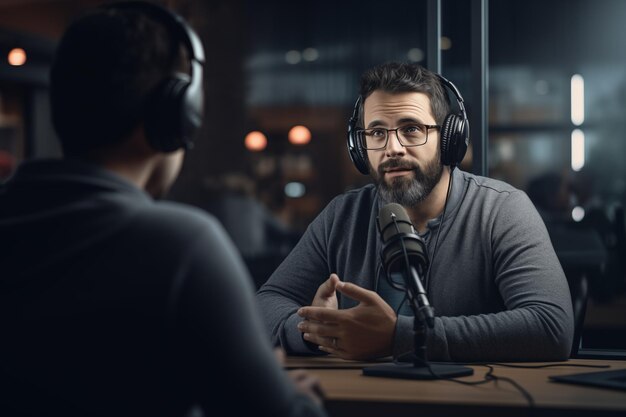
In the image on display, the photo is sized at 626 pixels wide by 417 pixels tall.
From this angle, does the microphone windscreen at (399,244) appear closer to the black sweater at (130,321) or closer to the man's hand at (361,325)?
the man's hand at (361,325)

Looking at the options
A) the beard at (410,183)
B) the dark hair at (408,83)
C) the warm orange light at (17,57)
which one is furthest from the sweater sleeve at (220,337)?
the warm orange light at (17,57)

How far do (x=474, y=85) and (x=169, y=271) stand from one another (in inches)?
67.1

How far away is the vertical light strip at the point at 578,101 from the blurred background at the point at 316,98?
0.02 meters

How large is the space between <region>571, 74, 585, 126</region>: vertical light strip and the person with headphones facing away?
6.48m

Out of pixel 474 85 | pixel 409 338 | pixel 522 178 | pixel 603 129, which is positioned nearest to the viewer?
pixel 409 338

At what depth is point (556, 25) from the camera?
7.73 m

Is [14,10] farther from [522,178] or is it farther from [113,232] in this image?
[113,232]

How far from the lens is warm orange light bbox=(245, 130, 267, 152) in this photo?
8156 millimetres

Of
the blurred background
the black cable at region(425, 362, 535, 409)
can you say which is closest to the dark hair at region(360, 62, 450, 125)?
the black cable at region(425, 362, 535, 409)

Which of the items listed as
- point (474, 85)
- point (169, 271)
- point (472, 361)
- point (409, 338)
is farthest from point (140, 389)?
point (474, 85)

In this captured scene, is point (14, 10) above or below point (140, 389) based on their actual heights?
above

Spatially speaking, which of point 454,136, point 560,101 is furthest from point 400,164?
point 560,101

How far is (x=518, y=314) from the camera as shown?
1.57m

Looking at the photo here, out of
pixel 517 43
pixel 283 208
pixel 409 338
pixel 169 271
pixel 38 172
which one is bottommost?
pixel 283 208
